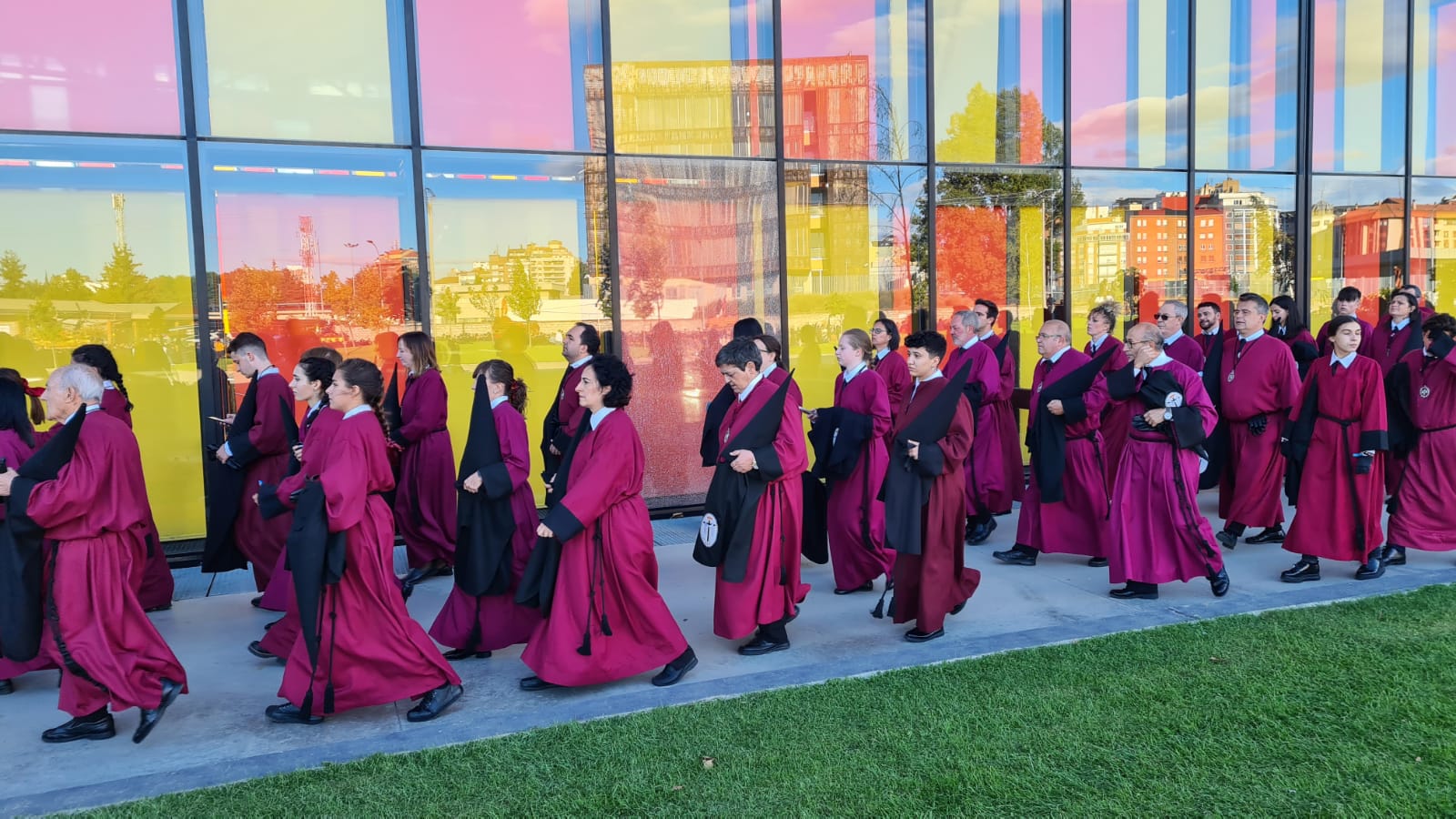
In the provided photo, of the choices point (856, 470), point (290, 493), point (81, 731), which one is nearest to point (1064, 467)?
point (856, 470)

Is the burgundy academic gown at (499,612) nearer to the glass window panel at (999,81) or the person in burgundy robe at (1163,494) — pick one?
the person in burgundy robe at (1163,494)

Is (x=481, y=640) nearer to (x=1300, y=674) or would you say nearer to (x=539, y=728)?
(x=539, y=728)

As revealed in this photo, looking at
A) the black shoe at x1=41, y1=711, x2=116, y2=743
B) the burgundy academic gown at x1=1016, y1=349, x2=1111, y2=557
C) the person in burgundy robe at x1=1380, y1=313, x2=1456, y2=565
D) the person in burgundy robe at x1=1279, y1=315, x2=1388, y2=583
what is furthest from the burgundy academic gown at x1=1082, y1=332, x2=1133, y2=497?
the black shoe at x1=41, y1=711, x2=116, y2=743

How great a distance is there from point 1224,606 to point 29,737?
22.0 feet

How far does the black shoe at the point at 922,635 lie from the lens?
18.7 feet

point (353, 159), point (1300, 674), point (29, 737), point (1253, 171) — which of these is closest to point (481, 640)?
point (29, 737)

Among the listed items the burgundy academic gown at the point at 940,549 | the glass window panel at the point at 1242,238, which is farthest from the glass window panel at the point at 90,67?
the glass window panel at the point at 1242,238

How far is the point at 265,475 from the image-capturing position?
6559 millimetres

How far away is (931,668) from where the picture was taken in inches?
201

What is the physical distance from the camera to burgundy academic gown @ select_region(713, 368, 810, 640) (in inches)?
213

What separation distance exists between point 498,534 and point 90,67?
18.7 feet

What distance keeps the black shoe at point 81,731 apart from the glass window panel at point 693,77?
21.4 feet

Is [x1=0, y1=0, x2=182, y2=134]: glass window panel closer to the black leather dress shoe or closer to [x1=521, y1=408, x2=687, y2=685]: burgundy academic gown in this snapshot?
the black leather dress shoe

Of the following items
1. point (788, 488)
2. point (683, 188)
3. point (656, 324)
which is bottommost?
point (788, 488)
